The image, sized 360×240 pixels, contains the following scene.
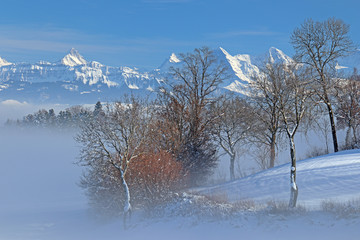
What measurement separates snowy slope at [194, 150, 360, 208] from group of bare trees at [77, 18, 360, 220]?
266 cm

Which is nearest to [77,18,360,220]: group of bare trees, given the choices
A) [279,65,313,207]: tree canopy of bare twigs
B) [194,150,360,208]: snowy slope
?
[279,65,313,207]: tree canopy of bare twigs

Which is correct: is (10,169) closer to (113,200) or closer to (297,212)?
(113,200)

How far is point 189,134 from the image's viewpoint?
3061cm

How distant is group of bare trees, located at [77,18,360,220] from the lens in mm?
15977

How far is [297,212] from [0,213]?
29.6 metres

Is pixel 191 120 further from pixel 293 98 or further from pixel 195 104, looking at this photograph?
pixel 293 98

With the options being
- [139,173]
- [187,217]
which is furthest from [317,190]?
[139,173]

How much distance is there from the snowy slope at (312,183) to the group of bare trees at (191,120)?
2662 mm

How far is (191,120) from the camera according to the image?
101 ft

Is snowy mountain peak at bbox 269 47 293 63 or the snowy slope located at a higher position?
snowy mountain peak at bbox 269 47 293 63

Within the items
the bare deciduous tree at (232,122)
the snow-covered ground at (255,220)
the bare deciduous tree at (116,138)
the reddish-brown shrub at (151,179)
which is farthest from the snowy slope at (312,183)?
the bare deciduous tree at (232,122)

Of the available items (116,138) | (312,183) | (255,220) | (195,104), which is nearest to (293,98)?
(255,220)

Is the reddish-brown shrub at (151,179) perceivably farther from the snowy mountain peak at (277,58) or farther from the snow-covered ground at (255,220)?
the snowy mountain peak at (277,58)

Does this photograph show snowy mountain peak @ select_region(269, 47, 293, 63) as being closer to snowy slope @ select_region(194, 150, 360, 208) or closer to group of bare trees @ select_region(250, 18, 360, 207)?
group of bare trees @ select_region(250, 18, 360, 207)
